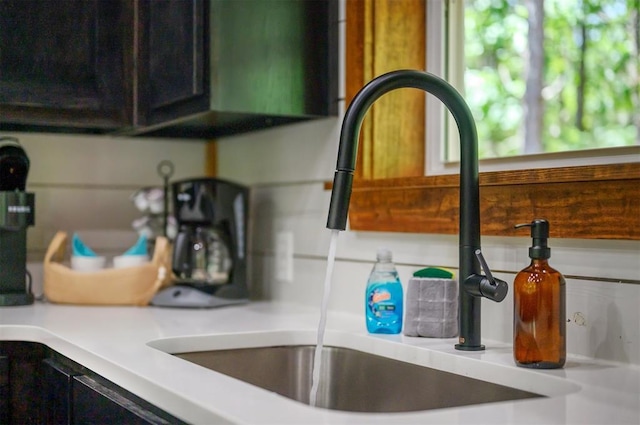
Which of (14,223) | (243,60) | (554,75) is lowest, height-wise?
(14,223)

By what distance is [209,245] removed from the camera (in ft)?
7.47

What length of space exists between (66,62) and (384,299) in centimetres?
103

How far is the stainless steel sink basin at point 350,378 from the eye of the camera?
143 cm

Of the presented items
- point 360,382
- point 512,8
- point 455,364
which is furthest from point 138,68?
point 512,8

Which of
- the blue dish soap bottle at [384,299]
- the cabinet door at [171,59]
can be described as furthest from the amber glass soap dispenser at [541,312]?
the cabinet door at [171,59]

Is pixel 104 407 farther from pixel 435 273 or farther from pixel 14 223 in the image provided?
pixel 14 223

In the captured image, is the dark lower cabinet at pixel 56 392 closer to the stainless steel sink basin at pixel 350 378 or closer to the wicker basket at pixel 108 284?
the stainless steel sink basin at pixel 350 378

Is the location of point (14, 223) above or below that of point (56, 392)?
above

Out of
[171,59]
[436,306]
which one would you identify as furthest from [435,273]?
[171,59]

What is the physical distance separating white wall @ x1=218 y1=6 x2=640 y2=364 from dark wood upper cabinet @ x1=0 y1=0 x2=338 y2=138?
0.44ft

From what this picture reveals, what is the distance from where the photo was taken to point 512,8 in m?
3.68

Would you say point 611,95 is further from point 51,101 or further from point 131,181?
point 51,101

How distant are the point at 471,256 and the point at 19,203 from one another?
1222mm

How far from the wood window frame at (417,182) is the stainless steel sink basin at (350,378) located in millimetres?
301
